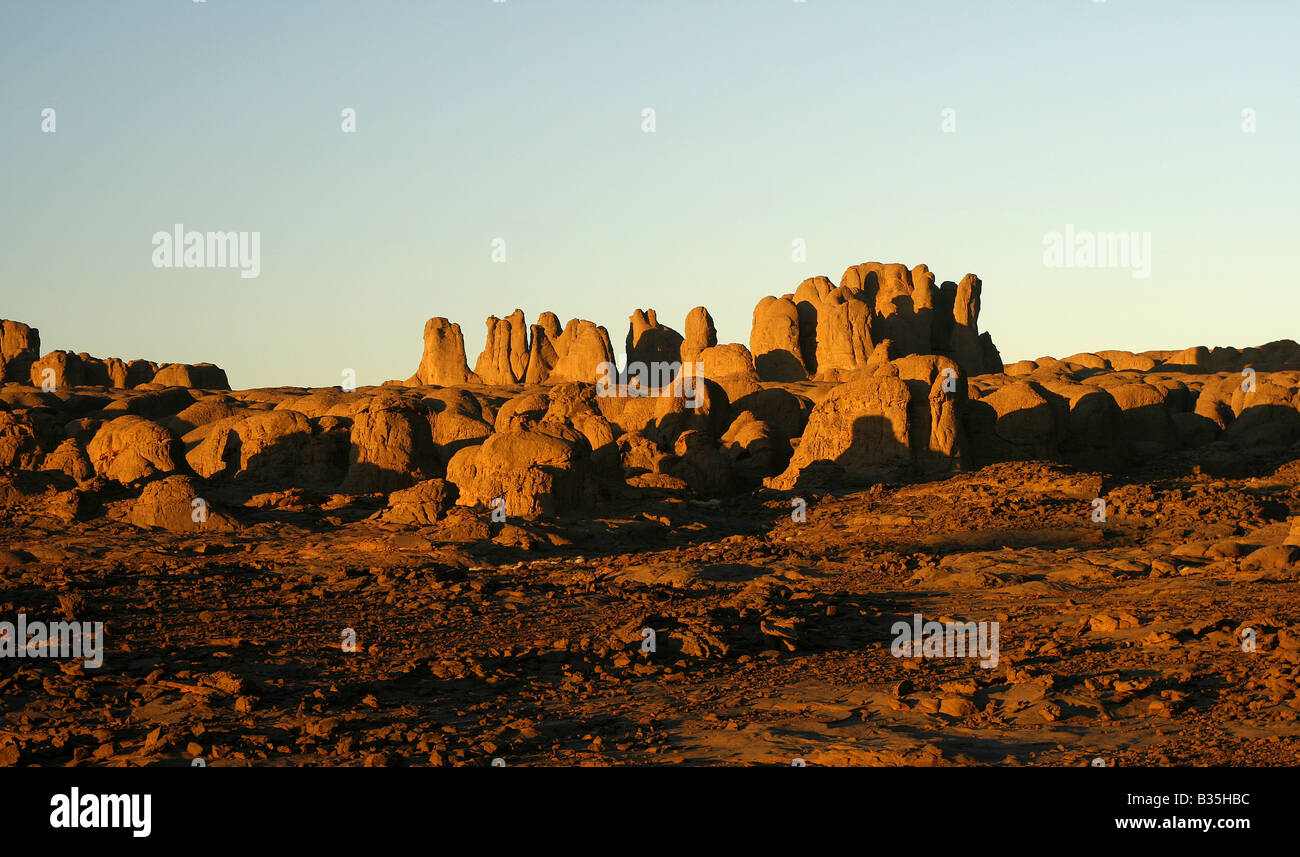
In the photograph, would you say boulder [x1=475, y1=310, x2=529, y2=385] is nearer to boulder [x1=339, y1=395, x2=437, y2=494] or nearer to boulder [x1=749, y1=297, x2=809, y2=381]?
boulder [x1=749, y1=297, x2=809, y2=381]

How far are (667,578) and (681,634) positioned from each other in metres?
4.70

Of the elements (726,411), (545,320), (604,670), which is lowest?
(604,670)

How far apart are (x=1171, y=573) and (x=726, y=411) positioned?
59.7ft

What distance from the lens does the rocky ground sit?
9.94 meters

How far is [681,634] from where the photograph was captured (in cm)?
1371

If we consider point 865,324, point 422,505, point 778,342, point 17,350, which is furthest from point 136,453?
point 17,350

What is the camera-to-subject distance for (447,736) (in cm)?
1012

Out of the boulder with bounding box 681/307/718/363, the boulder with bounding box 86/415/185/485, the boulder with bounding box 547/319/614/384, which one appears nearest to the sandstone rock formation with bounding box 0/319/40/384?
the boulder with bounding box 547/319/614/384

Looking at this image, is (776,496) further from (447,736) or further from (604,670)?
(447,736)

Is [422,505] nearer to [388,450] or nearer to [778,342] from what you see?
[388,450]

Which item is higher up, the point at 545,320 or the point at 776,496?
the point at 545,320
